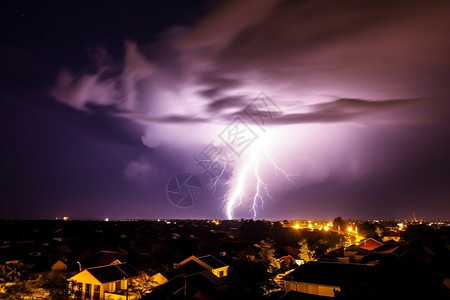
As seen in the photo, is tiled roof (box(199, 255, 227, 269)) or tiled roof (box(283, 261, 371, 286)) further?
tiled roof (box(199, 255, 227, 269))

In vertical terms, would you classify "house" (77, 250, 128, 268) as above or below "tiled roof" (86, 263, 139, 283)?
below

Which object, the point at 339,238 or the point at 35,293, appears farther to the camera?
the point at 339,238

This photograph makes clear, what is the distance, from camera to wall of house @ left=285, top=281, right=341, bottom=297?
17594 mm

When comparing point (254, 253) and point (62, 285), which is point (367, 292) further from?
point (254, 253)

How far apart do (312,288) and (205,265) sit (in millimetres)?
8621

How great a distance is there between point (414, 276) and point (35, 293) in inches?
613

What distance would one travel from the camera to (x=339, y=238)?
50438mm

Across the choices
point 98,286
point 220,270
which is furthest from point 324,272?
point 98,286

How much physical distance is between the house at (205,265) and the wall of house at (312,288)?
264 inches

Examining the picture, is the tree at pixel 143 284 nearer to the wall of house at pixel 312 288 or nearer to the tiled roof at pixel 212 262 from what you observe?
the tiled roof at pixel 212 262

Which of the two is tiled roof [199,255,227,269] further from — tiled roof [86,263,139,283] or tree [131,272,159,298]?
tiled roof [86,263,139,283]

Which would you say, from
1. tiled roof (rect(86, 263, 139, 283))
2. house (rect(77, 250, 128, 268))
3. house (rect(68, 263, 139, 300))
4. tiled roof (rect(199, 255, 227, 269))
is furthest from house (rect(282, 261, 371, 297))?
house (rect(77, 250, 128, 268))

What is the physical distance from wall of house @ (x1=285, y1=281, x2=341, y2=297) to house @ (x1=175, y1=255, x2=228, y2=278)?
22.0 feet

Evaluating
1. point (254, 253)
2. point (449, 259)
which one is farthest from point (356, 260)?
point (254, 253)
